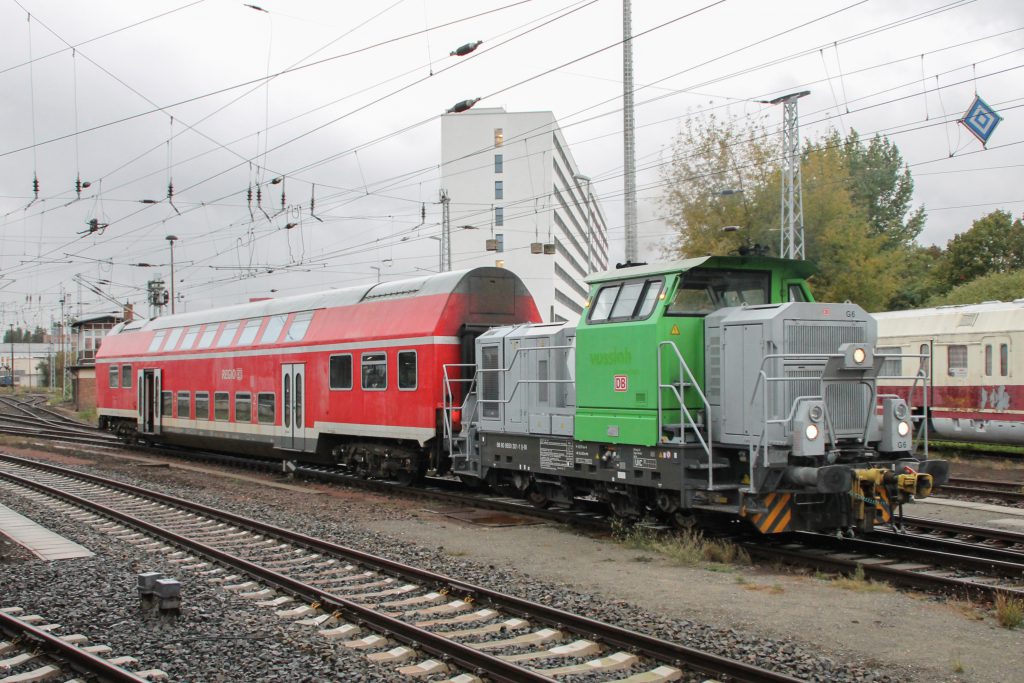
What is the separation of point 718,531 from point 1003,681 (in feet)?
17.4

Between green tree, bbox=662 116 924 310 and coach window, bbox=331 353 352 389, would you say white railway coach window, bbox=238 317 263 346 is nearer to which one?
coach window, bbox=331 353 352 389

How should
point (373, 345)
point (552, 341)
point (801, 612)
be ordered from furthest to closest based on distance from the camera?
point (373, 345), point (552, 341), point (801, 612)

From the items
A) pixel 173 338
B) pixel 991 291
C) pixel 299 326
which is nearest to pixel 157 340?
pixel 173 338

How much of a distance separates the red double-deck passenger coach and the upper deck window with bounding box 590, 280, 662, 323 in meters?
4.46

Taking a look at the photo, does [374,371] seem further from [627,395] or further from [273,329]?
[627,395]

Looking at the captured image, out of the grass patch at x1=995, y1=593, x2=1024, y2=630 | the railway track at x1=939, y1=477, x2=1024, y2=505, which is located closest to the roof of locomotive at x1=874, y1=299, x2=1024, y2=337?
the railway track at x1=939, y1=477, x2=1024, y2=505

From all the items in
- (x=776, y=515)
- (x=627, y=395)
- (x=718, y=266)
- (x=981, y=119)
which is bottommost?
(x=776, y=515)

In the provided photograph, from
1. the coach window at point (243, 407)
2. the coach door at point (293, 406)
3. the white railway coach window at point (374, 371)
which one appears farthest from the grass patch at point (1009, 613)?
the coach window at point (243, 407)

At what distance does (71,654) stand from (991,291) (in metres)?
42.1

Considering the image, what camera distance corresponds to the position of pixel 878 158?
64.4 meters

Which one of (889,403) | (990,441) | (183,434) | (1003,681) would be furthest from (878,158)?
(1003,681)

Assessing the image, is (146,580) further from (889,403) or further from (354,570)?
(889,403)

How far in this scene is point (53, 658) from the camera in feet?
22.1

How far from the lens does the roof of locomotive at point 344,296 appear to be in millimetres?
15891
